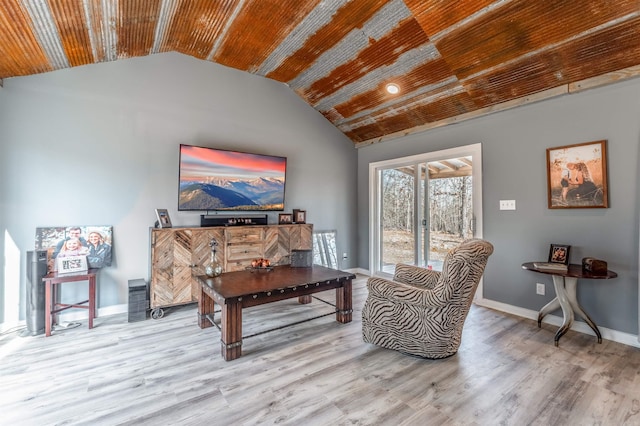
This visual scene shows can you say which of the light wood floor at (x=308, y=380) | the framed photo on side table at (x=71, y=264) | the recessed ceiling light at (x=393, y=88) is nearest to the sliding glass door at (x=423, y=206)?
the recessed ceiling light at (x=393, y=88)

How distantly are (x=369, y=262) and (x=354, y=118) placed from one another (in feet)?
8.49

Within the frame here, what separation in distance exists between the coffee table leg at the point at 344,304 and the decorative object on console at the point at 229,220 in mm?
1670

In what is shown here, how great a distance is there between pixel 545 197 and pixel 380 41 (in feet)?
8.43

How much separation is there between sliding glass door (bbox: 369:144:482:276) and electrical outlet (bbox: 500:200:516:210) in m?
0.26

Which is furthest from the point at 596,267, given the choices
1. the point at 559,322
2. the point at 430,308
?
the point at 430,308

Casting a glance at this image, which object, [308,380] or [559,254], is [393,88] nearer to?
[559,254]

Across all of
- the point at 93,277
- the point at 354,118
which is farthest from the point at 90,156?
the point at 354,118

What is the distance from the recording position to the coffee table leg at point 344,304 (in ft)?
10.6

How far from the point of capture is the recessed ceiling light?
408 cm

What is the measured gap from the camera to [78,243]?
130 inches

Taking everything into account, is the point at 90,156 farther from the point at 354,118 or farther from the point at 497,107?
the point at 497,107

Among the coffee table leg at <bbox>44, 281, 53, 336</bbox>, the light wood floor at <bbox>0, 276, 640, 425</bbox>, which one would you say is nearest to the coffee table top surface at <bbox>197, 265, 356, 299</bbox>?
the light wood floor at <bbox>0, 276, 640, 425</bbox>

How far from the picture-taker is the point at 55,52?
293cm

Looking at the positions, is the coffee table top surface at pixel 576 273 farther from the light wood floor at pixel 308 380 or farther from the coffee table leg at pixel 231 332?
the coffee table leg at pixel 231 332
